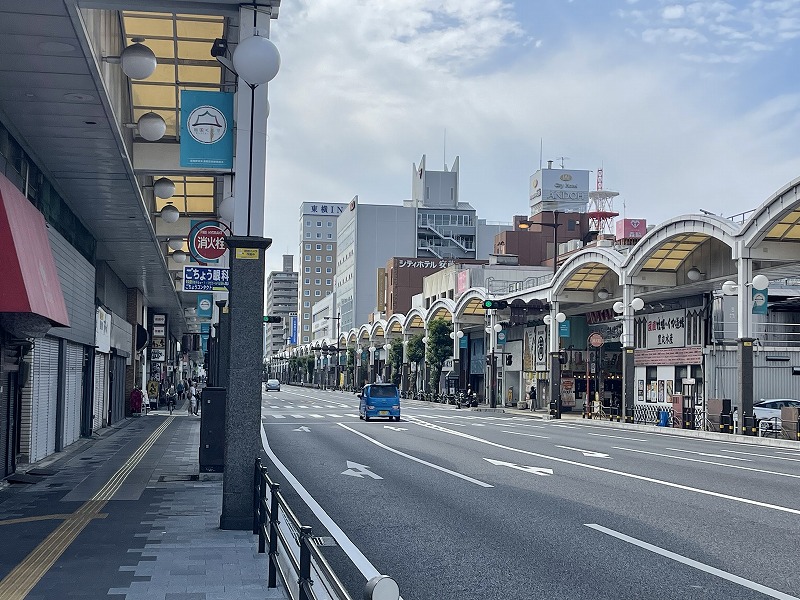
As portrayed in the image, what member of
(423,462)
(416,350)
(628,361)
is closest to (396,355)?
(416,350)

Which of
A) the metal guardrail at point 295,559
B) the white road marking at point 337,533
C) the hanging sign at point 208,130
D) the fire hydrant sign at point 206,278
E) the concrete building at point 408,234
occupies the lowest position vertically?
the white road marking at point 337,533

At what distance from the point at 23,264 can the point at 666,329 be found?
133 ft

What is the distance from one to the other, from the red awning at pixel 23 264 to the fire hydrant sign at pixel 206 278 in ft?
13.0

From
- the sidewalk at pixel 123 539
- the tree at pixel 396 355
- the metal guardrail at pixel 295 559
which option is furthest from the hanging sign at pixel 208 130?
the tree at pixel 396 355

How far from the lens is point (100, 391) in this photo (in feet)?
105

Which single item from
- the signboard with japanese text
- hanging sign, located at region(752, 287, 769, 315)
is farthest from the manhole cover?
the signboard with japanese text

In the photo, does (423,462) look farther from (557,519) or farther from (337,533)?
(337,533)

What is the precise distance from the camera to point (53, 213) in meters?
20.1

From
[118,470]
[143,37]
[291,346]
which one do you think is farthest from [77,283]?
[291,346]

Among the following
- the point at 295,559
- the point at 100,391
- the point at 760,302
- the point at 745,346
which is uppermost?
the point at 760,302

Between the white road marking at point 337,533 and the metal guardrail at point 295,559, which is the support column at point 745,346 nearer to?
the white road marking at point 337,533

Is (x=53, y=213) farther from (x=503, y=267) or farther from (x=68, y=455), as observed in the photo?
(x=503, y=267)

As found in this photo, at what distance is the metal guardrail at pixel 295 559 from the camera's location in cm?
416

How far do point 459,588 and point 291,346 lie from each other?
18557 cm
